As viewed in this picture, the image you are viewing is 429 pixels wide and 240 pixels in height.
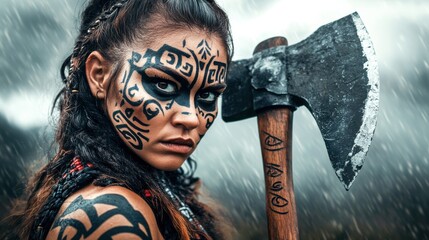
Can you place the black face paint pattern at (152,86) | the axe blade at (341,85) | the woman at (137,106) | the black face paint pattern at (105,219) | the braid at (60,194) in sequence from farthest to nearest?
the axe blade at (341,85) < the black face paint pattern at (152,86) < the woman at (137,106) < the braid at (60,194) < the black face paint pattern at (105,219)

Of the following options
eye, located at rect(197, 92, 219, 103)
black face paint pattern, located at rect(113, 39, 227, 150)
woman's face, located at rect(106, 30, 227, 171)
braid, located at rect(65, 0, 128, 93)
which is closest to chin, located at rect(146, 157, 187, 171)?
woman's face, located at rect(106, 30, 227, 171)

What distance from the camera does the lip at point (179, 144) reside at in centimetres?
212

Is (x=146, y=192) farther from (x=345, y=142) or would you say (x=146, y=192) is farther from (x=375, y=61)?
(x=375, y=61)

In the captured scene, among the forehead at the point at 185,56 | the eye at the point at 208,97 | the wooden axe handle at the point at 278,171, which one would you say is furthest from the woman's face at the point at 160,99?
the wooden axe handle at the point at 278,171

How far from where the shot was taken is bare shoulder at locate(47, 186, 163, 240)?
161cm

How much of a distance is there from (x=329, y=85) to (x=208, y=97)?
0.99 meters

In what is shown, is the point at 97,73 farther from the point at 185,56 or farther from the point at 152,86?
the point at 185,56

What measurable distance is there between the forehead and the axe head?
0.85m

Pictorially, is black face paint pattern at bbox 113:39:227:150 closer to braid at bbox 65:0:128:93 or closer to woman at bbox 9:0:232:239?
woman at bbox 9:0:232:239

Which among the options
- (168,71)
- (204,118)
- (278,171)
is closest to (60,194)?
(168,71)

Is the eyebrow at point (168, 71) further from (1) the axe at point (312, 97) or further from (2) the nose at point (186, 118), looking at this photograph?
(1) the axe at point (312, 97)

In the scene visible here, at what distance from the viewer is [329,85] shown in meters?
2.79

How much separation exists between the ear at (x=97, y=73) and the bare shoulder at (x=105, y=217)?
66cm

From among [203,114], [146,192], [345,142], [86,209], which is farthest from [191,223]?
[345,142]
